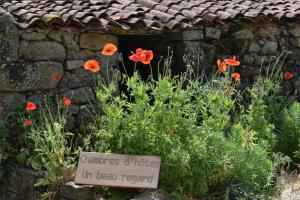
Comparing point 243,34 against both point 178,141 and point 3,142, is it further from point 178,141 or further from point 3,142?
point 3,142

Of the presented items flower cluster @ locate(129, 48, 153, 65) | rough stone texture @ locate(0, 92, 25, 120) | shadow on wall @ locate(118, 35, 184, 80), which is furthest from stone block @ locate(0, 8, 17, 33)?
shadow on wall @ locate(118, 35, 184, 80)

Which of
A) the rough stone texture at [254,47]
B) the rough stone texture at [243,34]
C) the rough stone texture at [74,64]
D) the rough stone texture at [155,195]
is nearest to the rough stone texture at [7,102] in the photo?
the rough stone texture at [74,64]

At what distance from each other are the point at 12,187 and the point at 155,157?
1.71 m

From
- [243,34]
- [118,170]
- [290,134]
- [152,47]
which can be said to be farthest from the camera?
[152,47]

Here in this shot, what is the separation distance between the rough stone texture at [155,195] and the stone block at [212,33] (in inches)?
111

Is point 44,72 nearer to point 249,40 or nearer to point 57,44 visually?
point 57,44

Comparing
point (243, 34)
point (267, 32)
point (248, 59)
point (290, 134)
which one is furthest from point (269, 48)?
point (290, 134)

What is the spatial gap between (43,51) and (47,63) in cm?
14

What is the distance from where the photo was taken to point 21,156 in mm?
5418

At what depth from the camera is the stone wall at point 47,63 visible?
5703mm

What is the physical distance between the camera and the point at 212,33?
7004 mm

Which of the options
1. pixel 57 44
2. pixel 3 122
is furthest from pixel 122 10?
pixel 3 122

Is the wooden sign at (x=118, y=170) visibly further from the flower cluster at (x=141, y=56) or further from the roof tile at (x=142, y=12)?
the roof tile at (x=142, y=12)

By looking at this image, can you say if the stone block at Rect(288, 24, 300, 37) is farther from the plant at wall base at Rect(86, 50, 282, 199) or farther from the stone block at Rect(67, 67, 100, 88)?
the stone block at Rect(67, 67, 100, 88)
